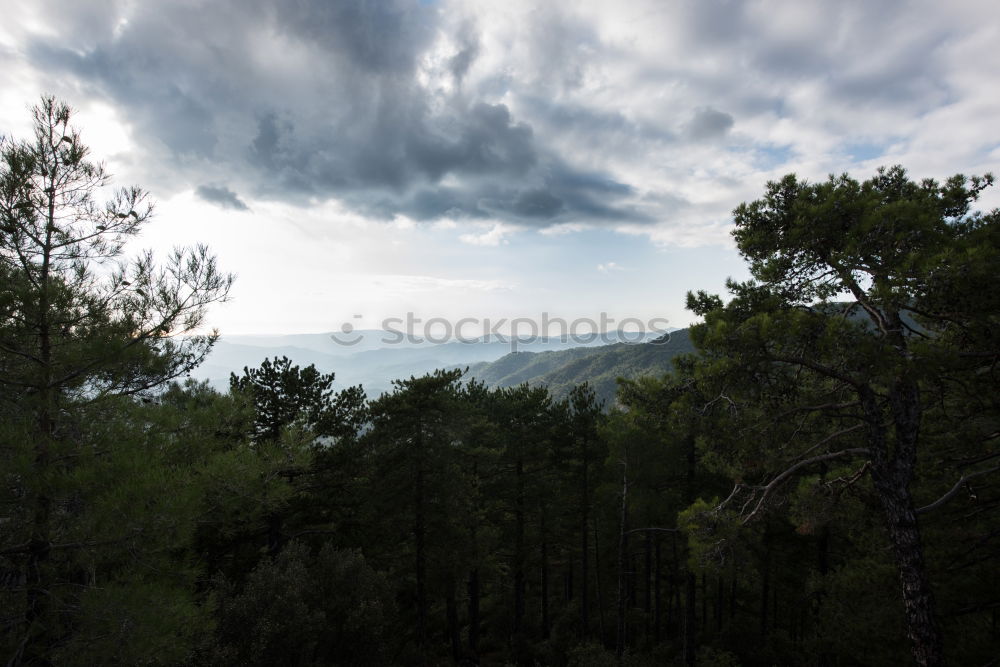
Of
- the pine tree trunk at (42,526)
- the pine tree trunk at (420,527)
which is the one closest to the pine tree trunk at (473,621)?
the pine tree trunk at (420,527)

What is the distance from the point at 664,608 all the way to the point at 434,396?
2464 centimetres

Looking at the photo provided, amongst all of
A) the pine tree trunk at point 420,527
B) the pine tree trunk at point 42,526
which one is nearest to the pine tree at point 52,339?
the pine tree trunk at point 42,526

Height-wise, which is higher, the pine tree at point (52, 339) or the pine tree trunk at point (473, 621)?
the pine tree at point (52, 339)

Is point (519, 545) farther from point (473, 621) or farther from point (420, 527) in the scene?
point (420, 527)

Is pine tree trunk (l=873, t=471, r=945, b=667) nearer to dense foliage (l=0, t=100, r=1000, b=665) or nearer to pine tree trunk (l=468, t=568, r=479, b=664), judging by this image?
dense foliage (l=0, t=100, r=1000, b=665)

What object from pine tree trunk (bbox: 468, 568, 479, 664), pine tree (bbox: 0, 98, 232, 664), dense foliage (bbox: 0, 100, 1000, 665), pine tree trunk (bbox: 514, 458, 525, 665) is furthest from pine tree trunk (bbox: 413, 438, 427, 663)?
pine tree (bbox: 0, 98, 232, 664)

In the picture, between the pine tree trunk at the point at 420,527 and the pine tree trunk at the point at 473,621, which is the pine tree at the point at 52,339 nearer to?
the pine tree trunk at the point at 420,527

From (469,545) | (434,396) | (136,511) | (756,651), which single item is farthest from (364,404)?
(756,651)

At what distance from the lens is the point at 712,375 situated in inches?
265

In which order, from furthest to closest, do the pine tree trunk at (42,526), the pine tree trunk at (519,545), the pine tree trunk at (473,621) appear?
the pine tree trunk at (519,545) < the pine tree trunk at (473,621) < the pine tree trunk at (42,526)

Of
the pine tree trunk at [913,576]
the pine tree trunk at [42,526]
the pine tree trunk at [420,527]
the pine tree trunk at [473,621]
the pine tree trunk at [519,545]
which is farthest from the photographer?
the pine tree trunk at [519,545]

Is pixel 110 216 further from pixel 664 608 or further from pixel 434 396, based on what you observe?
pixel 664 608

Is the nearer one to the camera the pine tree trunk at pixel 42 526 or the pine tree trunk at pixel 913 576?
the pine tree trunk at pixel 42 526

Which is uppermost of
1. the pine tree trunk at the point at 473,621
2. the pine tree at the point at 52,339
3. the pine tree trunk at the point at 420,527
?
the pine tree at the point at 52,339
